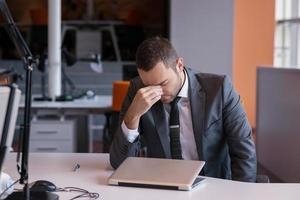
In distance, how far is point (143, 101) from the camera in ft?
6.50

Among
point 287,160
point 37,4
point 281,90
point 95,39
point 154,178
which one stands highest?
point 37,4

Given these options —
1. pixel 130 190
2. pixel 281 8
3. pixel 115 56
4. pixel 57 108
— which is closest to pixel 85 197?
pixel 130 190

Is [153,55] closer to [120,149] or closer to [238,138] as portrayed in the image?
[120,149]

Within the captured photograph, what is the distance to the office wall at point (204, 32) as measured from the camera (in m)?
4.98

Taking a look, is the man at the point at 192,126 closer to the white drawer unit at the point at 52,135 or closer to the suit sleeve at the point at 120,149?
the suit sleeve at the point at 120,149

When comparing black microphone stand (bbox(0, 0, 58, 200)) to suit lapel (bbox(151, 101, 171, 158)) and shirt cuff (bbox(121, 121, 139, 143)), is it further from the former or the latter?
suit lapel (bbox(151, 101, 171, 158))

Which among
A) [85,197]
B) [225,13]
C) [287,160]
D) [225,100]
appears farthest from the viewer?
[225,13]

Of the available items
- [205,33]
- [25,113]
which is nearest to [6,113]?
[25,113]

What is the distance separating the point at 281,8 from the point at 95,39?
2.65m

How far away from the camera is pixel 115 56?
6.28 meters

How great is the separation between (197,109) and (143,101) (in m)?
0.31

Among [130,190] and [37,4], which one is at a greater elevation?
[37,4]

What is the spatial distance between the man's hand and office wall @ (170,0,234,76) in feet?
10.1

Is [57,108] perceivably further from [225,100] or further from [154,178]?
[154,178]
